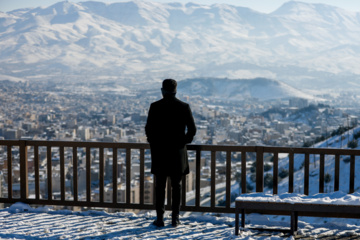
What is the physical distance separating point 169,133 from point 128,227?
1.37 metres

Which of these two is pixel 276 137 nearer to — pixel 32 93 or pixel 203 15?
pixel 32 93

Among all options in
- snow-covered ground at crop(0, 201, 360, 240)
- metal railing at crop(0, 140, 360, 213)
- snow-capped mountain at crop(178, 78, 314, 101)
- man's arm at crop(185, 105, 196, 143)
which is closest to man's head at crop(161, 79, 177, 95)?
man's arm at crop(185, 105, 196, 143)

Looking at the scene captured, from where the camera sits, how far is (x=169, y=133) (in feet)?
18.9

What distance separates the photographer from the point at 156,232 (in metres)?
5.77

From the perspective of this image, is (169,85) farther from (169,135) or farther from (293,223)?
(293,223)

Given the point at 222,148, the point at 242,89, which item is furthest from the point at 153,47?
the point at 222,148

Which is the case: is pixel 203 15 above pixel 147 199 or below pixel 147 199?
above

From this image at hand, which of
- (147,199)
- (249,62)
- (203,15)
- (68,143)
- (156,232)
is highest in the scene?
(203,15)

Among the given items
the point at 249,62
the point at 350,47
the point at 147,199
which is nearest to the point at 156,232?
the point at 147,199

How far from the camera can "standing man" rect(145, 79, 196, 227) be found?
224 inches

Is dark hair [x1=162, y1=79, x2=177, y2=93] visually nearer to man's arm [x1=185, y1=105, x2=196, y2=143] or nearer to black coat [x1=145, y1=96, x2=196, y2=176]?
black coat [x1=145, y1=96, x2=196, y2=176]

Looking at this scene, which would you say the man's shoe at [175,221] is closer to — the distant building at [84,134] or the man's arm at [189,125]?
the man's arm at [189,125]

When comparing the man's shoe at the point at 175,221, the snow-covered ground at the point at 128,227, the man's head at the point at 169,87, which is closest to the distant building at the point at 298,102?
the snow-covered ground at the point at 128,227

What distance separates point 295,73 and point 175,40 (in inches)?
1954
